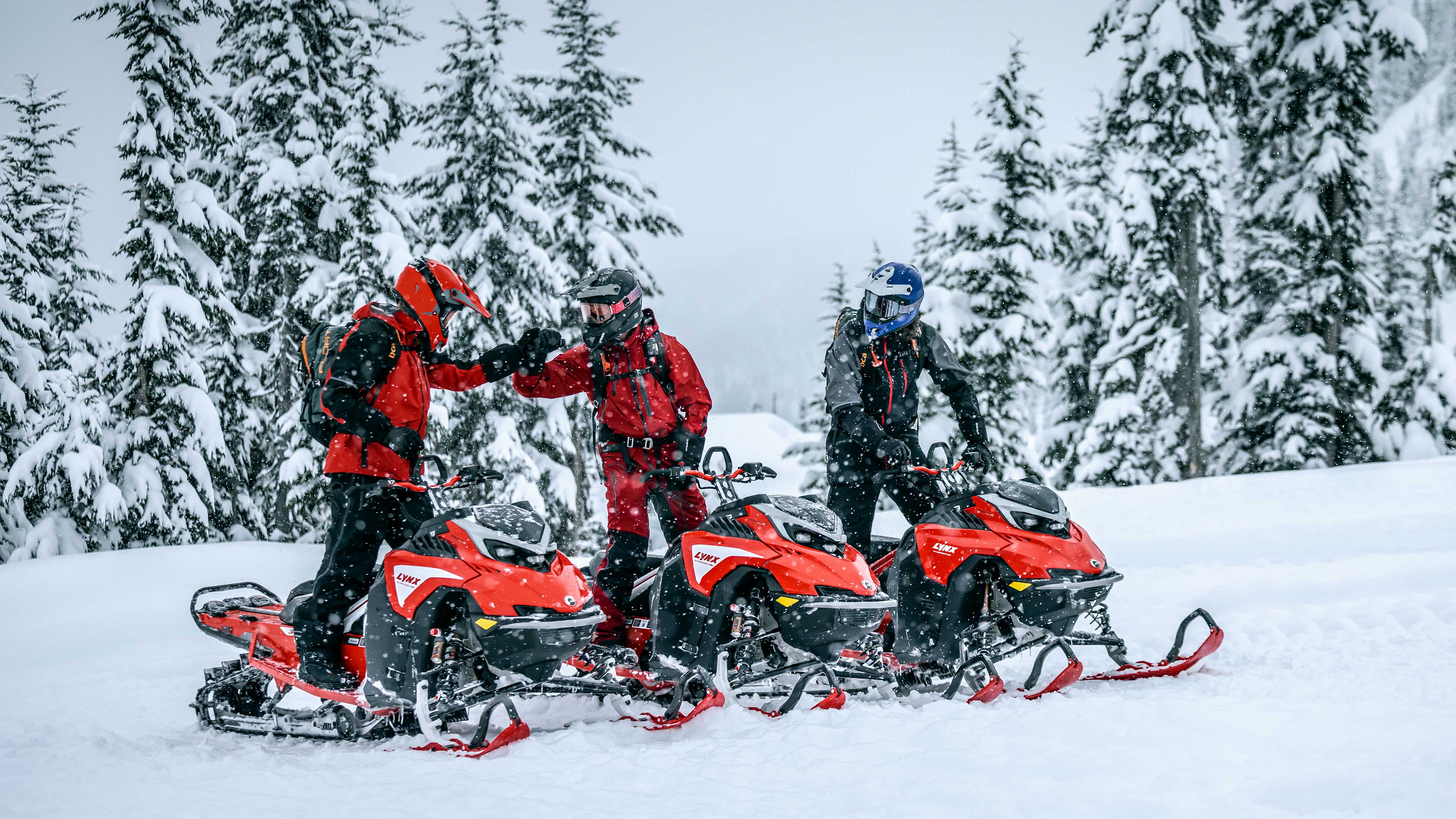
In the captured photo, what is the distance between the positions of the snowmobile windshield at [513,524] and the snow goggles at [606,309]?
1.26 metres

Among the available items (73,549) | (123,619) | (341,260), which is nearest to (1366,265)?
(341,260)

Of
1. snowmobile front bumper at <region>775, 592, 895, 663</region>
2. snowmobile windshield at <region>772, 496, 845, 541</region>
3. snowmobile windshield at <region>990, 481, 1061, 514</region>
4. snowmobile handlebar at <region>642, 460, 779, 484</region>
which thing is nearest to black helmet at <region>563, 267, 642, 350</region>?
snowmobile handlebar at <region>642, 460, 779, 484</region>

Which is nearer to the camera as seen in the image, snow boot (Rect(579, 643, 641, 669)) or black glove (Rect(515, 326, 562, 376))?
snow boot (Rect(579, 643, 641, 669))

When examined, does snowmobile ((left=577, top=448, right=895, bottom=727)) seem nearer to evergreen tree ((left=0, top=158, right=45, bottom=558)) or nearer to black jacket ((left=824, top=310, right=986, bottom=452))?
black jacket ((left=824, top=310, right=986, bottom=452))

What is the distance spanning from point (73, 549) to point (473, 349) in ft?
22.7

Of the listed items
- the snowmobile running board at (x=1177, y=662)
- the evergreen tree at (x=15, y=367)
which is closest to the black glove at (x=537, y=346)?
the snowmobile running board at (x=1177, y=662)

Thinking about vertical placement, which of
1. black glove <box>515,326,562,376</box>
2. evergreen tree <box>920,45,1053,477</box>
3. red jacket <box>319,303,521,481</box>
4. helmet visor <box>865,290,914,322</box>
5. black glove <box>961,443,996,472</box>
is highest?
evergreen tree <box>920,45,1053,477</box>

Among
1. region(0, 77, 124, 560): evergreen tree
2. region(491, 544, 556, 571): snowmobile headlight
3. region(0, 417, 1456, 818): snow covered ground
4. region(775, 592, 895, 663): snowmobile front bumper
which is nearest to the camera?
region(0, 417, 1456, 818): snow covered ground

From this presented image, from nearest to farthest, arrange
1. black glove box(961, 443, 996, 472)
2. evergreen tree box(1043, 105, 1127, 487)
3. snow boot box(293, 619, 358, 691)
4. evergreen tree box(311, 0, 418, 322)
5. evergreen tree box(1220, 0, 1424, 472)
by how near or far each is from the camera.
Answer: snow boot box(293, 619, 358, 691) < black glove box(961, 443, 996, 472) < evergreen tree box(311, 0, 418, 322) < evergreen tree box(1220, 0, 1424, 472) < evergreen tree box(1043, 105, 1127, 487)

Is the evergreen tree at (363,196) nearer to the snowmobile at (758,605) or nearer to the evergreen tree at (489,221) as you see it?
the evergreen tree at (489,221)

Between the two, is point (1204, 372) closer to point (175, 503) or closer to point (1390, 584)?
point (1390, 584)

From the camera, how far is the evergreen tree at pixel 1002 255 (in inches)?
661

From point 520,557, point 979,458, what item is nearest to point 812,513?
point 979,458

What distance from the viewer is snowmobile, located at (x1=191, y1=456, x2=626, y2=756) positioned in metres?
4.01
